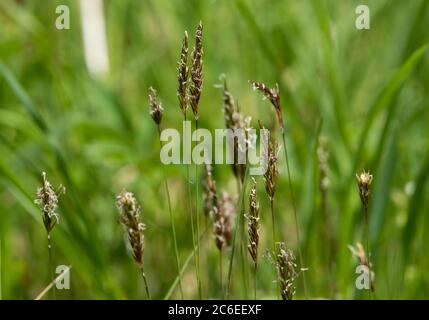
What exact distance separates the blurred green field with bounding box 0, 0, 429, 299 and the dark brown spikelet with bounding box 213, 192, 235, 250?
0.46 ft

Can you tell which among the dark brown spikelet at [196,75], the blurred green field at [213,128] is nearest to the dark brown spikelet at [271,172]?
the dark brown spikelet at [196,75]

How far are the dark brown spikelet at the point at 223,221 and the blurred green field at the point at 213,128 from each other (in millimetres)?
139

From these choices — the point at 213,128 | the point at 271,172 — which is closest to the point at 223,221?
the point at 271,172

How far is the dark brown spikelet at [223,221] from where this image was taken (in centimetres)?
106

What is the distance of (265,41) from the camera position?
1.64 metres

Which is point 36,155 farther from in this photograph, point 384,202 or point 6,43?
point 384,202

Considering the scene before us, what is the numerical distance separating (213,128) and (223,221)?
32.0 inches

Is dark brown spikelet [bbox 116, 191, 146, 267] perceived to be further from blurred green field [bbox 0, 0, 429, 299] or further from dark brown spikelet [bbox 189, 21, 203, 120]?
blurred green field [bbox 0, 0, 429, 299]

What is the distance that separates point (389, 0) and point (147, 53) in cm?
78

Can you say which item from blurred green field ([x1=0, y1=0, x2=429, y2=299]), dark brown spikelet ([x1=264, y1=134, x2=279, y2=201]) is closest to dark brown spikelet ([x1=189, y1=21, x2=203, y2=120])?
dark brown spikelet ([x1=264, y1=134, x2=279, y2=201])

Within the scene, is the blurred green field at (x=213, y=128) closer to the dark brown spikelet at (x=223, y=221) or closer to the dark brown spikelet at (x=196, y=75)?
the dark brown spikelet at (x=223, y=221)

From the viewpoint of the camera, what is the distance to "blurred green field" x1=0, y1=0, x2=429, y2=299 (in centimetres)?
143

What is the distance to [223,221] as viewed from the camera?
108 centimetres
